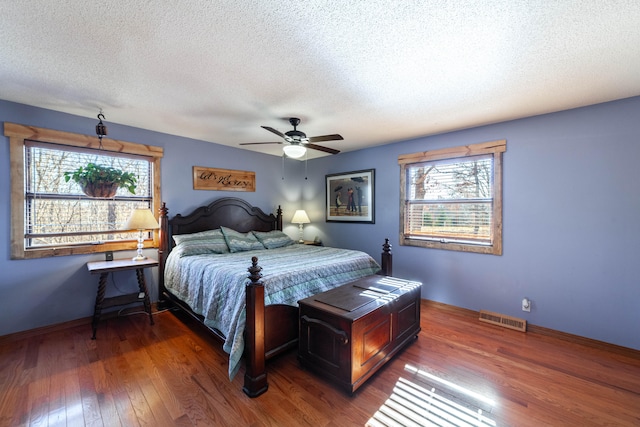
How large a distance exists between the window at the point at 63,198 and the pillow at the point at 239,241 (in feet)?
3.47

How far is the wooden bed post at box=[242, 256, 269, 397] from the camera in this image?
197 centimetres

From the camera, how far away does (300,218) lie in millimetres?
5258

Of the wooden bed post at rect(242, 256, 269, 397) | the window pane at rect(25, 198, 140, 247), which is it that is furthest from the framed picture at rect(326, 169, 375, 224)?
the window pane at rect(25, 198, 140, 247)

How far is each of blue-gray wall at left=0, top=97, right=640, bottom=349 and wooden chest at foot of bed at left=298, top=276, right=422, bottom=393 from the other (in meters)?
1.51

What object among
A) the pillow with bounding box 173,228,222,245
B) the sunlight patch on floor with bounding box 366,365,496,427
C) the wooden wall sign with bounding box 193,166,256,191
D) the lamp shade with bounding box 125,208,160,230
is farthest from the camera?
the wooden wall sign with bounding box 193,166,256,191

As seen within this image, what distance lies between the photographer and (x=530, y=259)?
3088 millimetres

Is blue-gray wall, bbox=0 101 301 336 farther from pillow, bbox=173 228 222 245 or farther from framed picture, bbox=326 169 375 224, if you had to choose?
framed picture, bbox=326 169 375 224

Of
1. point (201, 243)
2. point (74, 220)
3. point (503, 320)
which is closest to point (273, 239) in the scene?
point (201, 243)

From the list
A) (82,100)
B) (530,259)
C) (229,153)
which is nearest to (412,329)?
(530,259)

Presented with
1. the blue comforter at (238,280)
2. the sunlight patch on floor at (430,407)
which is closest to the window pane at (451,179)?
the blue comforter at (238,280)

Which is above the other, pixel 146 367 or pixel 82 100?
pixel 82 100

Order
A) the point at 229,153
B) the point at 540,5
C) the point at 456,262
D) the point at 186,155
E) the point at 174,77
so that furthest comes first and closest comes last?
the point at 229,153 < the point at 186,155 < the point at 456,262 < the point at 174,77 < the point at 540,5

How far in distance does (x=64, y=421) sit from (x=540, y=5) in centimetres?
375

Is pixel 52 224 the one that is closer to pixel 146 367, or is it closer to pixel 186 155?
pixel 186 155
